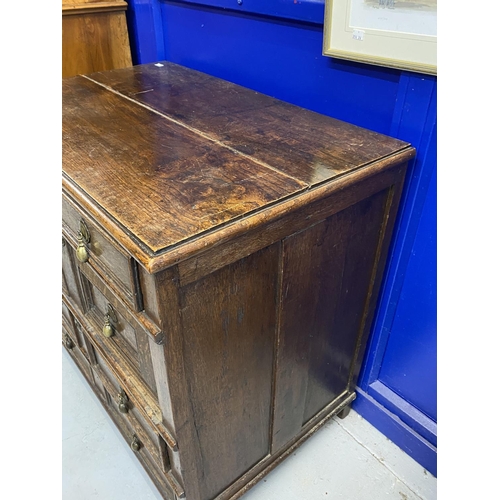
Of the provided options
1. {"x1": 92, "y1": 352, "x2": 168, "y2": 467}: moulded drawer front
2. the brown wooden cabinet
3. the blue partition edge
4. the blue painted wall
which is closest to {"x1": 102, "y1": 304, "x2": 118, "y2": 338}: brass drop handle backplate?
{"x1": 92, "y1": 352, "x2": 168, "y2": 467}: moulded drawer front

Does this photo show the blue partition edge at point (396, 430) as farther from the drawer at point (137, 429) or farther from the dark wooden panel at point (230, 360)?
the drawer at point (137, 429)

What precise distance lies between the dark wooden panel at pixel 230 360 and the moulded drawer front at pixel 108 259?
105 millimetres

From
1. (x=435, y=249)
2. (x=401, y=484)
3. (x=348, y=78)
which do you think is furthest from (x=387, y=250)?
(x=401, y=484)

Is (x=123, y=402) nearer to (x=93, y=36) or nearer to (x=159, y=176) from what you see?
(x=159, y=176)

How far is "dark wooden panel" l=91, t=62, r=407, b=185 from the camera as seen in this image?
0.85m

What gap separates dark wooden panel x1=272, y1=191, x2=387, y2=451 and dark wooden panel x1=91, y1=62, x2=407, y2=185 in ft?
0.35

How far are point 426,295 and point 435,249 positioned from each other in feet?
0.42

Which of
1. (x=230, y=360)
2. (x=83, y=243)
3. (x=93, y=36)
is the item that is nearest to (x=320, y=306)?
(x=230, y=360)

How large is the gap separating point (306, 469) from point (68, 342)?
882mm

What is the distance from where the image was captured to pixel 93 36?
161cm

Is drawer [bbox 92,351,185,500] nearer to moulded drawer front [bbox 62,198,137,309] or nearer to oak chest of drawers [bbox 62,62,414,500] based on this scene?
oak chest of drawers [bbox 62,62,414,500]

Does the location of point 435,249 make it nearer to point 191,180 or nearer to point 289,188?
point 289,188

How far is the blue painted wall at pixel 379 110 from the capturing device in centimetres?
96

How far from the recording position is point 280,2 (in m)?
1.05
